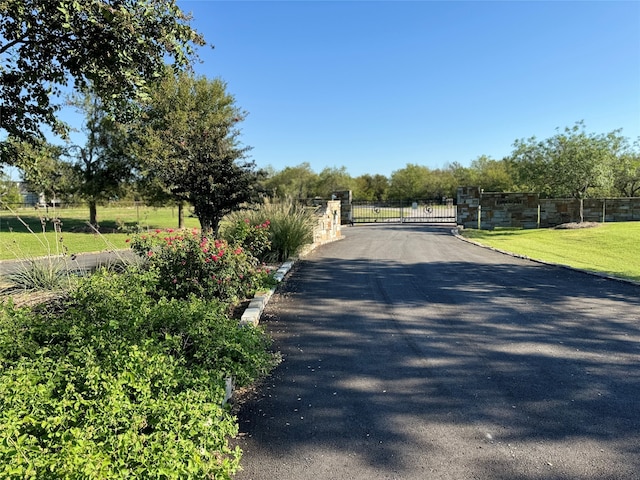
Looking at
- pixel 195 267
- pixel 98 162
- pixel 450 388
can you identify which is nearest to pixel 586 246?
pixel 450 388

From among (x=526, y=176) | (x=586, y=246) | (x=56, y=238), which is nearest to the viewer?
(x=56, y=238)

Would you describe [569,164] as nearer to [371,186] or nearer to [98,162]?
[98,162]

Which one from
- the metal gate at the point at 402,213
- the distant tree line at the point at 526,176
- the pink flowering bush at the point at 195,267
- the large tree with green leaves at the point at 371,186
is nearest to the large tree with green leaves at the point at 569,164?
the distant tree line at the point at 526,176

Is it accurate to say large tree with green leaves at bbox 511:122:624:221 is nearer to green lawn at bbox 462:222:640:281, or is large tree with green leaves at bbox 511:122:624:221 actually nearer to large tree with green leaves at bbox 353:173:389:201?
green lawn at bbox 462:222:640:281

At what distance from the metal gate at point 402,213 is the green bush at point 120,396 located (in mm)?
19994

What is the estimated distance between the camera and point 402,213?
26500mm

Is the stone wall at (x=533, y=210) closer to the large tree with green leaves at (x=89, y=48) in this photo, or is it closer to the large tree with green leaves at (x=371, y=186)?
the large tree with green leaves at (x=89, y=48)

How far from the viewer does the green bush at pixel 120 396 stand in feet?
5.62

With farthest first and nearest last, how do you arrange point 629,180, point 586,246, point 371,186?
point 371,186 < point 629,180 < point 586,246

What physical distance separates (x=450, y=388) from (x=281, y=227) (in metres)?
6.68

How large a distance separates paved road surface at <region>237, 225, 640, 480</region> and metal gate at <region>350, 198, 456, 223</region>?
690 inches

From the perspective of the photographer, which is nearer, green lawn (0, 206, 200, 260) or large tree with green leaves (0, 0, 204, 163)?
large tree with green leaves (0, 0, 204, 163)

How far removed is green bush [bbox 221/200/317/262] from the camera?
30.8 ft

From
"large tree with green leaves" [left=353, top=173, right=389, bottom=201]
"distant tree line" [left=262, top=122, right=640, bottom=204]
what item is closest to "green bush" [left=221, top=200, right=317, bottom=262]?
"distant tree line" [left=262, top=122, right=640, bottom=204]
